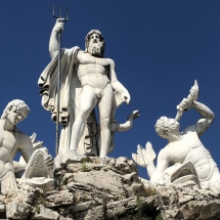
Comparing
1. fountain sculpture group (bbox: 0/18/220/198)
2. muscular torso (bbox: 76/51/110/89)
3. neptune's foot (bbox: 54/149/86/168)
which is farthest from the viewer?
muscular torso (bbox: 76/51/110/89)

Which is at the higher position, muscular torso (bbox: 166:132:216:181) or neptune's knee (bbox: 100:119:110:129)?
neptune's knee (bbox: 100:119:110:129)

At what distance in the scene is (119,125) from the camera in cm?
1418

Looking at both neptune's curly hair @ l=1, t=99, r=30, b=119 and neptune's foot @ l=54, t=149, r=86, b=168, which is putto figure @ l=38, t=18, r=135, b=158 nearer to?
neptune's foot @ l=54, t=149, r=86, b=168

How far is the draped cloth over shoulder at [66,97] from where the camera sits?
14.0m

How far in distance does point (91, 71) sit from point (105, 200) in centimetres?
408

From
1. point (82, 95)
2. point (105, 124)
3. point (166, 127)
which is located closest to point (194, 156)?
point (166, 127)

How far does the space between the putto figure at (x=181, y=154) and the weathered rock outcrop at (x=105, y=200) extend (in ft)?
5.97

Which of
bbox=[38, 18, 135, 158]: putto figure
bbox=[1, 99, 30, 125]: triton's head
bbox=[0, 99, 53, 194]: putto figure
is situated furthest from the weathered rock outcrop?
bbox=[38, 18, 135, 158]: putto figure

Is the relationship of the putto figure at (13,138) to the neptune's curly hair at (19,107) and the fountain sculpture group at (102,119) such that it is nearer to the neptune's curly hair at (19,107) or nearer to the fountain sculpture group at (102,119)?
the neptune's curly hair at (19,107)

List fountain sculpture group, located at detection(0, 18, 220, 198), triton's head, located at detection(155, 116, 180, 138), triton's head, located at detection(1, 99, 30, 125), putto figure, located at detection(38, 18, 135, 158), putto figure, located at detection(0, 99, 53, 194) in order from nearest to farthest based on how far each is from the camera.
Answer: putto figure, located at detection(0, 99, 53, 194) < triton's head, located at detection(1, 99, 30, 125) < fountain sculpture group, located at detection(0, 18, 220, 198) < putto figure, located at detection(38, 18, 135, 158) < triton's head, located at detection(155, 116, 180, 138)

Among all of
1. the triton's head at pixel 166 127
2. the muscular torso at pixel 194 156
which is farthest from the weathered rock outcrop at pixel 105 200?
the triton's head at pixel 166 127

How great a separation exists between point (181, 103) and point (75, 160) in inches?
137

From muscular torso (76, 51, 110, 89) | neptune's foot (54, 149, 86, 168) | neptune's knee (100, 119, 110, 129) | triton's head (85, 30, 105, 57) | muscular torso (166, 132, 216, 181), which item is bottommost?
neptune's foot (54, 149, 86, 168)

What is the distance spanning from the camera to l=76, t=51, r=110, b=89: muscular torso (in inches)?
559
